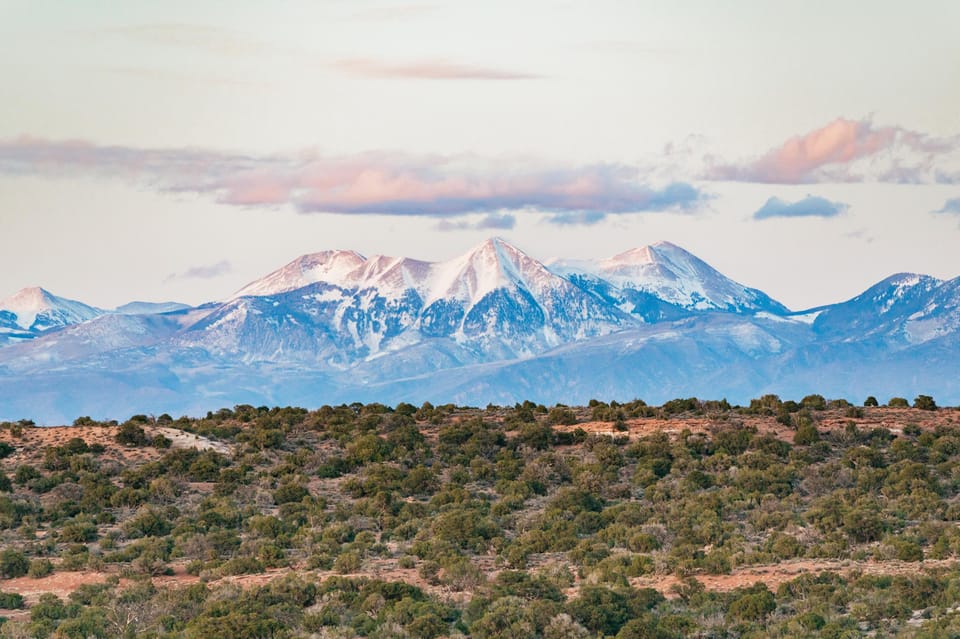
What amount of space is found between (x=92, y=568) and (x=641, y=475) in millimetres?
27424

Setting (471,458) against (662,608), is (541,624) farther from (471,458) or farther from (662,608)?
(471,458)

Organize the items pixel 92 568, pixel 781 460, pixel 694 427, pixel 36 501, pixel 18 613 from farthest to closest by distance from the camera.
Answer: pixel 694 427, pixel 781 460, pixel 36 501, pixel 92 568, pixel 18 613

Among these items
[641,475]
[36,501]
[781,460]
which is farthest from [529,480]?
[36,501]

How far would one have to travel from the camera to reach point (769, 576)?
51750mm

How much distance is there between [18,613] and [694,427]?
150ft

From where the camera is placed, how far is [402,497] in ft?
234

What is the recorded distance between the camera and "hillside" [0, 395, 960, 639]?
4628cm

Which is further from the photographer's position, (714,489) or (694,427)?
(694,427)

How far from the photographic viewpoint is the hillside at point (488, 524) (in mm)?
46281

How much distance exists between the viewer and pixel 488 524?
6166 cm

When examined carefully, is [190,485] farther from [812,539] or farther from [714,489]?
[812,539]

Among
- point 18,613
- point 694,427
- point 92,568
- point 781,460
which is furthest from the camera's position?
point 694,427

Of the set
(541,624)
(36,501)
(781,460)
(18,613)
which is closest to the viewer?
(541,624)

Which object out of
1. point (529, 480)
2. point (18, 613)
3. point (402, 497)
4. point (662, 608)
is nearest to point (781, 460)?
point (529, 480)
